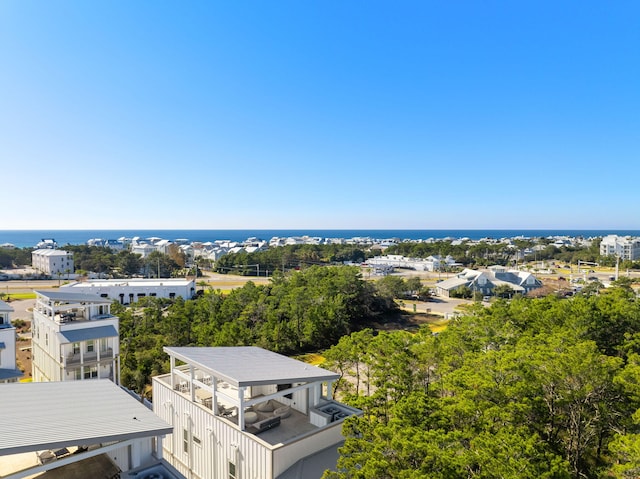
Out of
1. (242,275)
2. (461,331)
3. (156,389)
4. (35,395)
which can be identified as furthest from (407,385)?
(242,275)

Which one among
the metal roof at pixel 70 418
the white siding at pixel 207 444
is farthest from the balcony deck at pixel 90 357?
the metal roof at pixel 70 418

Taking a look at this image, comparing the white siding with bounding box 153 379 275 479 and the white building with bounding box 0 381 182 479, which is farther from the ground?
the white building with bounding box 0 381 182 479

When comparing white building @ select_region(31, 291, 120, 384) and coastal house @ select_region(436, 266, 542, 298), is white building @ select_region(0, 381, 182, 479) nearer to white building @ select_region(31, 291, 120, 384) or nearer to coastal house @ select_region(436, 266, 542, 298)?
white building @ select_region(31, 291, 120, 384)

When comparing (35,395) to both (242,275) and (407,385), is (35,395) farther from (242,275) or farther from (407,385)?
(242,275)

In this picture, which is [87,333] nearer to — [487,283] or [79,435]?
[79,435]

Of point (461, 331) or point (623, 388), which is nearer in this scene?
point (623, 388)

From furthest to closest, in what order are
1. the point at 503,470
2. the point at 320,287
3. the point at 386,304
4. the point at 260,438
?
the point at 386,304
the point at 320,287
the point at 260,438
the point at 503,470

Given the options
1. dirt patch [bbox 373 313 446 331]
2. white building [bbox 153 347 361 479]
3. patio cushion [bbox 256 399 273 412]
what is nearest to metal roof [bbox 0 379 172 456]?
white building [bbox 153 347 361 479]
